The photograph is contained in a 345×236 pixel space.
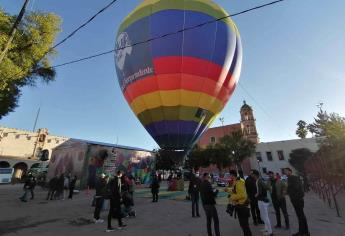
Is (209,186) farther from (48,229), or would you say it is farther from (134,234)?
(48,229)

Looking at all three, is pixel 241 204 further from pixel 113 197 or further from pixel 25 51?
pixel 25 51

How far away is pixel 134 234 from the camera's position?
6902 millimetres

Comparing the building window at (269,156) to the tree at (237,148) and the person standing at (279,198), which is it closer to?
the tree at (237,148)

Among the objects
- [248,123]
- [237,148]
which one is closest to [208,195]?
[237,148]

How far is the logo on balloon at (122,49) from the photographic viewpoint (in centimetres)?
1675

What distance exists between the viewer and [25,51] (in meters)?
15.3

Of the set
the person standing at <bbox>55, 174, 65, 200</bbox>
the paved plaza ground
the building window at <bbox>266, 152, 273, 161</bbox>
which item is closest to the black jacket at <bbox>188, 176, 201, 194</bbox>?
the paved plaza ground

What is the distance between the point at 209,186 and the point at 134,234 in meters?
2.80

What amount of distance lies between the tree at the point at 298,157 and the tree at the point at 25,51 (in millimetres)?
47003

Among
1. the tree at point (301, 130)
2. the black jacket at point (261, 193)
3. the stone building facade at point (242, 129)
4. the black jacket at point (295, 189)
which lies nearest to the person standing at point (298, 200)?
the black jacket at point (295, 189)

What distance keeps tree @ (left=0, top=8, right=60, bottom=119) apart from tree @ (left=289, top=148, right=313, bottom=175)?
4700 cm

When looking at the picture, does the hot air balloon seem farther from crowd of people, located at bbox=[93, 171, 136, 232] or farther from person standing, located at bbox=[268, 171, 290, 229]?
person standing, located at bbox=[268, 171, 290, 229]

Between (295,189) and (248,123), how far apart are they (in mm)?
61509

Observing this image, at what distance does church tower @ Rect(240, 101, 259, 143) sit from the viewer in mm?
63191
